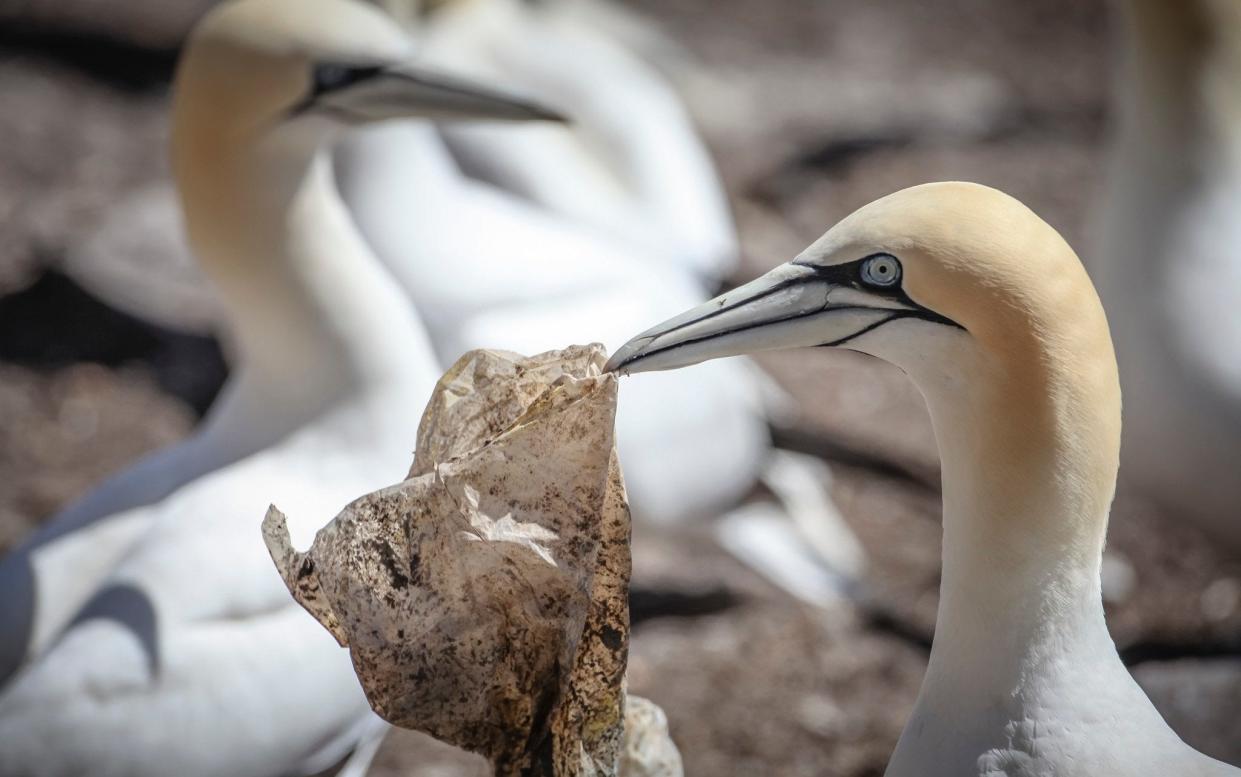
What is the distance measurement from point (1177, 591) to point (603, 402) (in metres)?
3.19

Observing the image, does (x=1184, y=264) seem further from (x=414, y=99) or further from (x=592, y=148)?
(x=592, y=148)

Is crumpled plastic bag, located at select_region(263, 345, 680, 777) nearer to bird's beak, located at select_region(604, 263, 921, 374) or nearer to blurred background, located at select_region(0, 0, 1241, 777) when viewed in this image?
bird's beak, located at select_region(604, 263, 921, 374)

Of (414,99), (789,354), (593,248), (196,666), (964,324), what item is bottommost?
(789,354)

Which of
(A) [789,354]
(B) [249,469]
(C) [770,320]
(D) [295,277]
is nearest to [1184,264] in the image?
(C) [770,320]

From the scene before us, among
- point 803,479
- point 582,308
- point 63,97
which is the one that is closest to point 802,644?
point 803,479

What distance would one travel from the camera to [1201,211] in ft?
10.6

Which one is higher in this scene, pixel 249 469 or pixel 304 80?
pixel 304 80

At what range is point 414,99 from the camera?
2.73 meters

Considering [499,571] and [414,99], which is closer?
[499,571]

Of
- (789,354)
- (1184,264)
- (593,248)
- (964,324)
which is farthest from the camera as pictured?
(789,354)

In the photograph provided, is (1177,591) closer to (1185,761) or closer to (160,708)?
(1185,761)

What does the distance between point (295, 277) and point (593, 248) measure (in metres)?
1.32

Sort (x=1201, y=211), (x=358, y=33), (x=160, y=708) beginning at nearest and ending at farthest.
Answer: (x=160, y=708), (x=358, y=33), (x=1201, y=211)

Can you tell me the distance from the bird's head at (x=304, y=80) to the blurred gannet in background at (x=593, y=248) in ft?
2.45
